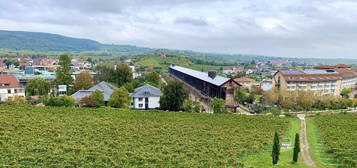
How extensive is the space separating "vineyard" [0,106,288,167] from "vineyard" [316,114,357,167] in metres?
5.74

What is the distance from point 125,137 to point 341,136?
87.3ft

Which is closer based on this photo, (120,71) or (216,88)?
(216,88)

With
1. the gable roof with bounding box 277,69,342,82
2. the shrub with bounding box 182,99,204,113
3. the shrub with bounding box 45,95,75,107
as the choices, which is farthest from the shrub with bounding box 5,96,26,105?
the gable roof with bounding box 277,69,342,82

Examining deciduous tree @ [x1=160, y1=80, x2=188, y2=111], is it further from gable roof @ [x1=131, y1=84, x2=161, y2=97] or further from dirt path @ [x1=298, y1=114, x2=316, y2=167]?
dirt path @ [x1=298, y1=114, x2=316, y2=167]

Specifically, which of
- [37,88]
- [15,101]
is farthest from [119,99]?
[37,88]

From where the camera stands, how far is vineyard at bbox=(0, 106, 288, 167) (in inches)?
920

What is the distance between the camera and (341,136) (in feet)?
112

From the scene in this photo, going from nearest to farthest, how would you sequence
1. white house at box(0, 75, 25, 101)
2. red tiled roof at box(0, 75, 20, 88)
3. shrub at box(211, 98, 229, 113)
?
shrub at box(211, 98, 229, 113) < white house at box(0, 75, 25, 101) < red tiled roof at box(0, 75, 20, 88)

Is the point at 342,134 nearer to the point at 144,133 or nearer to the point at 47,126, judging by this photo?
the point at 144,133

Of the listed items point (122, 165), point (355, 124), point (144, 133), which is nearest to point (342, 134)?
point (355, 124)

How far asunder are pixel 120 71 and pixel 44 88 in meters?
20.2

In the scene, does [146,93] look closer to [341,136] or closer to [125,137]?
[125,137]

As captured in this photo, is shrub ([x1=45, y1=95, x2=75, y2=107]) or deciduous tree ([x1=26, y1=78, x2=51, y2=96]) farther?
deciduous tree ([x1=26, y1=78, x2=51, y2=96])

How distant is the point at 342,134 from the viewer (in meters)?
35.5
